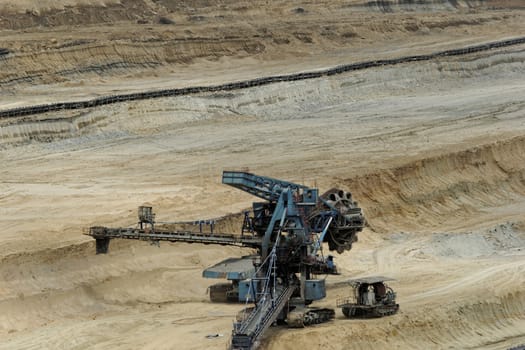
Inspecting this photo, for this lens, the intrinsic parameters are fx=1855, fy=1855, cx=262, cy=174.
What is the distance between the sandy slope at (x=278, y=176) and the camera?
58438mm

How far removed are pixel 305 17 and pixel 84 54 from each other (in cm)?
2483

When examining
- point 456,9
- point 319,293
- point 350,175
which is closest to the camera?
point 319,293

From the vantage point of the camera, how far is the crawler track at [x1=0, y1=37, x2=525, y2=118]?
91500 mm

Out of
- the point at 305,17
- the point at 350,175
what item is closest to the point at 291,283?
the point at 350,175

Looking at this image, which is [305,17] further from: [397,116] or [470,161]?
[470,161]

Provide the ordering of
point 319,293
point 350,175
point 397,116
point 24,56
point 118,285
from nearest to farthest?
point 319,293, point 118,285, point 350,175, point 397,116, point 24,56

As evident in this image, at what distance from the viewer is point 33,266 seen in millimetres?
60406

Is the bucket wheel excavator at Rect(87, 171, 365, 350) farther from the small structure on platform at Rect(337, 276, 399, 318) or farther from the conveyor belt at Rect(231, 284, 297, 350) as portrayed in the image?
the small structure on platform at Rect(337, 276, 399, 318)

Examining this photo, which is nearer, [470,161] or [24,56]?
[470,161]

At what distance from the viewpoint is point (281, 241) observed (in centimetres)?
5734

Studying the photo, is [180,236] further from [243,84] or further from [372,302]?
[243,84]

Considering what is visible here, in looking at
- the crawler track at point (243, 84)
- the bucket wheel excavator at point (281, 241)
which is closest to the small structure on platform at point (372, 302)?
the bucket wheel excavator at point (281, 241)

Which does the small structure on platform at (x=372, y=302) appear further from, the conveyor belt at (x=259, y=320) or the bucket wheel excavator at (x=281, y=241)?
the conveyor belt at (x=259, y=320)

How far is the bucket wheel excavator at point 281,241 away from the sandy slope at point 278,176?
1233 mm
